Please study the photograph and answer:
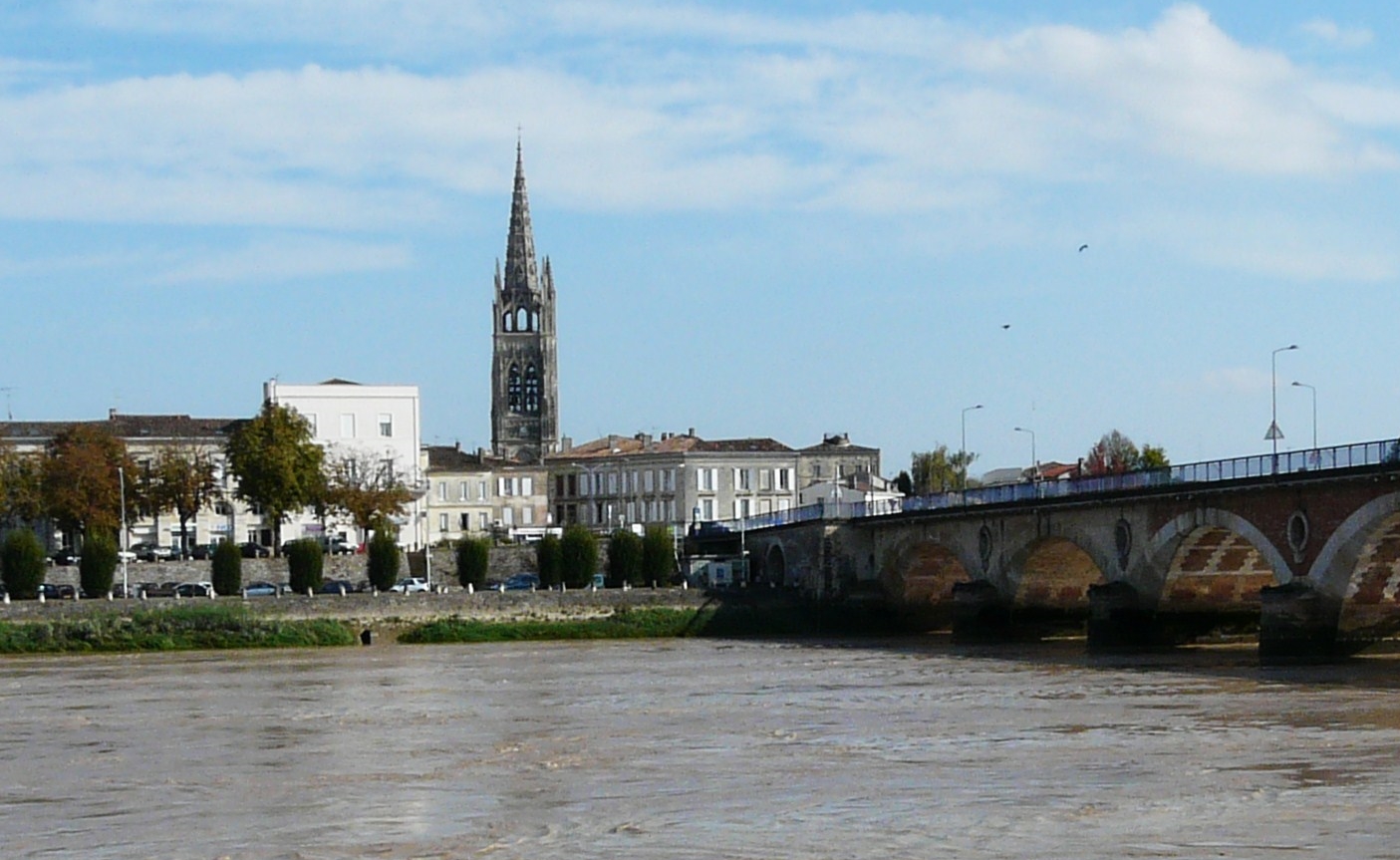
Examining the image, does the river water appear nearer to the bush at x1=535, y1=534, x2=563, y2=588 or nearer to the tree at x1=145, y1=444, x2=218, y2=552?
the bush at x1=535, y1=534, x2=563, y2=588

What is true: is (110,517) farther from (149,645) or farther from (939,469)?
(939,469)

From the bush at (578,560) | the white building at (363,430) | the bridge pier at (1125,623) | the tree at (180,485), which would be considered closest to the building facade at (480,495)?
the white building at (363,430)

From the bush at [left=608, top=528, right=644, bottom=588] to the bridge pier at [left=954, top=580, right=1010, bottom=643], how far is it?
20941 millimetres

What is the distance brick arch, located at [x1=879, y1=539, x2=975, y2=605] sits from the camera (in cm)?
8988

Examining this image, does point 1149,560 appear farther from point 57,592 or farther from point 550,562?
point 57,592

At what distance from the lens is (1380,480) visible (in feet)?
178

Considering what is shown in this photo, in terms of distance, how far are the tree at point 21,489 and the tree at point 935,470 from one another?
66088 millimetres

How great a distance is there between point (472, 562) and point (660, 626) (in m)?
12.4

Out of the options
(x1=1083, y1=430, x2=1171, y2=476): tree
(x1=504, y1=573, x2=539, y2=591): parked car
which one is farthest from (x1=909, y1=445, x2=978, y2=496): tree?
(x1=504, y1=573, x2=539, y2=591): parked car

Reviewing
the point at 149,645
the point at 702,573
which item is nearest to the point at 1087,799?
the point at 149,645

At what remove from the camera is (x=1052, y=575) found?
80312 mm

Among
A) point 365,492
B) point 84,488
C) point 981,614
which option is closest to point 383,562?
point 365,492

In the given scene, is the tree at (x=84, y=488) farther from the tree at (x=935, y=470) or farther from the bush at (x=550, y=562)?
the tree at (x=935, y=470)

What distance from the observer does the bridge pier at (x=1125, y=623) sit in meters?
68.9
